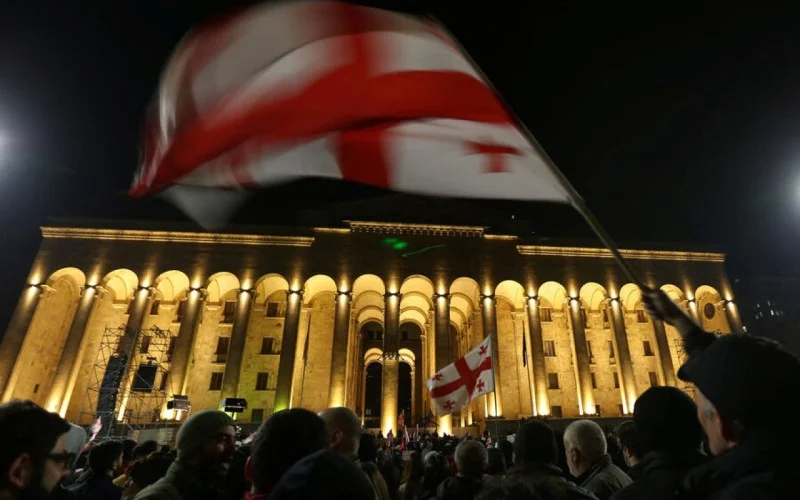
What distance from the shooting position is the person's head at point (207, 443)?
10.9ft

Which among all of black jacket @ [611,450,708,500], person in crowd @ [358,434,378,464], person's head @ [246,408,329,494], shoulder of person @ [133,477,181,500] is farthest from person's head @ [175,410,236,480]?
black jacket @ [611,450,708,500]

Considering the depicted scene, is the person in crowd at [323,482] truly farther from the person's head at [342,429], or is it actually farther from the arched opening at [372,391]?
the arched opening at [372,391]

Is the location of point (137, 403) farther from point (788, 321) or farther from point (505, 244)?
point (788, 321)

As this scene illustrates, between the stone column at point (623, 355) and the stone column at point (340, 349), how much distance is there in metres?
19.6

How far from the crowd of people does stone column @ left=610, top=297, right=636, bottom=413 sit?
2983 cm

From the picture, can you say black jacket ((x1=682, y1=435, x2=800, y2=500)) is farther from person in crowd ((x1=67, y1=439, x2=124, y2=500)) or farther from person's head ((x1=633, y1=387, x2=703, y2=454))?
person in crowd ((x1=67, y1=439, x2=124, y2=500))

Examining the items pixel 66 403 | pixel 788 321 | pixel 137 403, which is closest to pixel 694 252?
pixel 788 321

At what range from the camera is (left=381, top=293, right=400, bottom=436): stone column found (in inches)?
1084

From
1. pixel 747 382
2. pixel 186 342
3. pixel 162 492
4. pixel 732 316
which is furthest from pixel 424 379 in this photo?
pixel 747 382

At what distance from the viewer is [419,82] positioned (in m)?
4.87

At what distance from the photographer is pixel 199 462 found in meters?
3.34

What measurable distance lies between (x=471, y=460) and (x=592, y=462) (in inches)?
44.5

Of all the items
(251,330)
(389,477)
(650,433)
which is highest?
(251,330)

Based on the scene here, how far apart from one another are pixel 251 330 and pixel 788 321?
4536 centimetres
